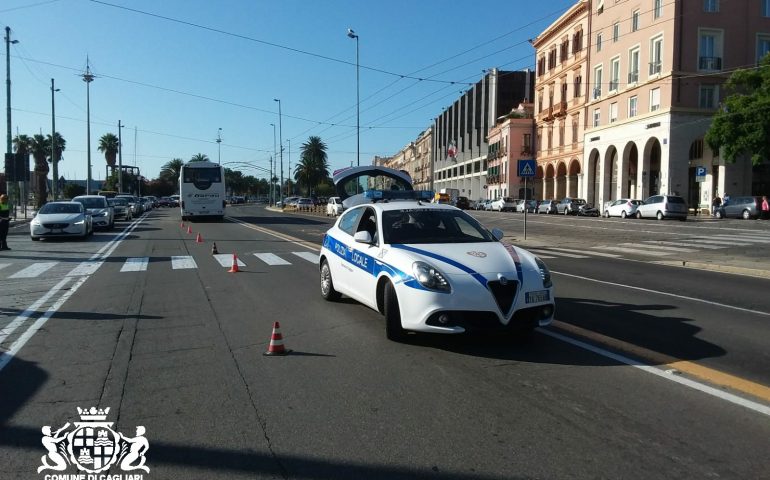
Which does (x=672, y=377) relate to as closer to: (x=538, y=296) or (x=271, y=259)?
(x=538, y=296)

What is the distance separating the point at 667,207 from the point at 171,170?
Answer: 122291 millimetres

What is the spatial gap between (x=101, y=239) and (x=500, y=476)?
924 inches

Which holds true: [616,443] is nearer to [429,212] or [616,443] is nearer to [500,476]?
[500,476]

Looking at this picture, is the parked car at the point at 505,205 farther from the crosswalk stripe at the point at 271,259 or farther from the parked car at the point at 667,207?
the crosswalk stripe at the point at 271,259

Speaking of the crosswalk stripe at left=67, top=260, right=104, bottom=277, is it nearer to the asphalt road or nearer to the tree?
the asphalt road

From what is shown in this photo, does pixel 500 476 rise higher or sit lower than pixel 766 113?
lower

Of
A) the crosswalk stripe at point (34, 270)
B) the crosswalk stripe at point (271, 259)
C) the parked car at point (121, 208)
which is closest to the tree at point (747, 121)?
the crosswalk stripe at point (271, 259)

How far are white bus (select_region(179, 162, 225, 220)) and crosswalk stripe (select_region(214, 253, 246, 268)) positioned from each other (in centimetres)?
2132

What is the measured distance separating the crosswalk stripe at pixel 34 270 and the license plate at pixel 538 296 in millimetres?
11171

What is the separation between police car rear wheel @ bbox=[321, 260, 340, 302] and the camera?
9.69 meters

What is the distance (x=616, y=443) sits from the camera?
4258mm

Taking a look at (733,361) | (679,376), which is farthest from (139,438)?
(733,361)

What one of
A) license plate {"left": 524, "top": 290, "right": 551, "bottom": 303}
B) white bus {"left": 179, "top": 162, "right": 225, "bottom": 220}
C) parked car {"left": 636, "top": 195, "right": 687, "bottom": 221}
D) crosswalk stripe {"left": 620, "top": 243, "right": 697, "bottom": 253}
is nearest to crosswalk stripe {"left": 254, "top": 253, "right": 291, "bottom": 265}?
license plate {"left": 524, "top": 290, "right": 551, "bottom": 303}

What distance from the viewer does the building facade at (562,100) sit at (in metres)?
61.1
